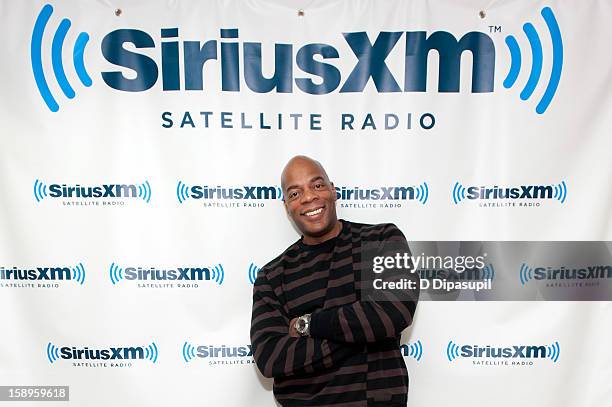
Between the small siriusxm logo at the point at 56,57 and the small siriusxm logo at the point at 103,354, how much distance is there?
1160mm

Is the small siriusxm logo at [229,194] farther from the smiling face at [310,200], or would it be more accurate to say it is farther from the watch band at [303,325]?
the watch band at [303,325]

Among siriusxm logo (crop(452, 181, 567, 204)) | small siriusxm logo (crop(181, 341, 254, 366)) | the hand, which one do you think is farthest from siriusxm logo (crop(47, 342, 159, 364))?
siriusxm logo (crop(452, 181, 567, 204))

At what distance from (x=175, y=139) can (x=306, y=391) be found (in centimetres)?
124

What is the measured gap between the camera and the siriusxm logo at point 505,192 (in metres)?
1.90

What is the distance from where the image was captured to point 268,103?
189 centimetres

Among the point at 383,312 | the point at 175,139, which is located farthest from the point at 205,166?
the point at 383,312

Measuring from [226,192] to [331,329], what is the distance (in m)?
0.87

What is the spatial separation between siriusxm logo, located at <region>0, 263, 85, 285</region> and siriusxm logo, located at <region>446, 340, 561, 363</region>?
1.82m

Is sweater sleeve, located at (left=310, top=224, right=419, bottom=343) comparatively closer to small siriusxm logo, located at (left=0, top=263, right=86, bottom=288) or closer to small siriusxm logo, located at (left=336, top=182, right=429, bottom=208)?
small siriusxm logo, located at (left=336, top=182, right=429, bottom=208)

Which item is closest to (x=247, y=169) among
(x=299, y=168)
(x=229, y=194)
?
(x=229, y=194)

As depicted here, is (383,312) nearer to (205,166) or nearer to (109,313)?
(205,166)

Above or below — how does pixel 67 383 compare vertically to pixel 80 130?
below

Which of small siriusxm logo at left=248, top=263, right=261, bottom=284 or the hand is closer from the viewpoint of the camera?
the hand

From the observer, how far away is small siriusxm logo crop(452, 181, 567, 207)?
1.90 meters
